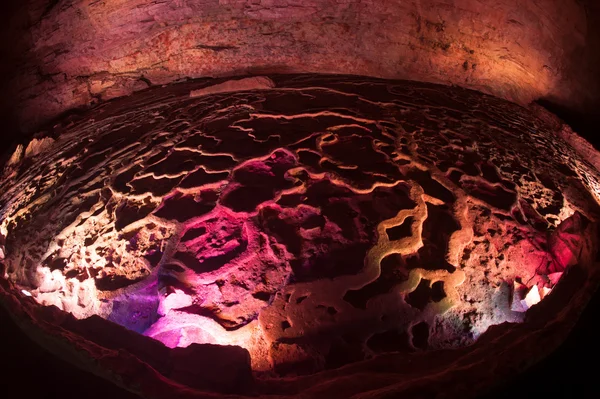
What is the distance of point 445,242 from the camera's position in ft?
8.11

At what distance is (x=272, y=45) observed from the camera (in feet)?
15.1

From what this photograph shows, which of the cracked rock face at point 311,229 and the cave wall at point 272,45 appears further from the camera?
the cave wall at point 272,45

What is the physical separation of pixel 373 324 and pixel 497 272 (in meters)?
0.77

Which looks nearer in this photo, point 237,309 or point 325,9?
point 237,309

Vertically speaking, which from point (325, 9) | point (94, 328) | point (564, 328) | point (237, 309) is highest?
point (325, 9)

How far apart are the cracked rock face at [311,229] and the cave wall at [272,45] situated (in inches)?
35.3

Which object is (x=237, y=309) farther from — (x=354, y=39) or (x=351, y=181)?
(x=354, y=39)

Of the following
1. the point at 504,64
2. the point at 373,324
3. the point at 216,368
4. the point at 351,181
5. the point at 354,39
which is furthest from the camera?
the point at 354,39

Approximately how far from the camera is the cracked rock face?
2.24 m

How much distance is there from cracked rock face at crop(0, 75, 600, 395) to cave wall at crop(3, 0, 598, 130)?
2.94 feet

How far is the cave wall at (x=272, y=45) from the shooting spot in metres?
4.02

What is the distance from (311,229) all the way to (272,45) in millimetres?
2759

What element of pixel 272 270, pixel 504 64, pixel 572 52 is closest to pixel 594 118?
pixel 572 52

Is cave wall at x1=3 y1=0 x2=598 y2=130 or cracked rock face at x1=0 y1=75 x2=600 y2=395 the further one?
cave wall at x1=3 y1=0 x2=598 y2=130
